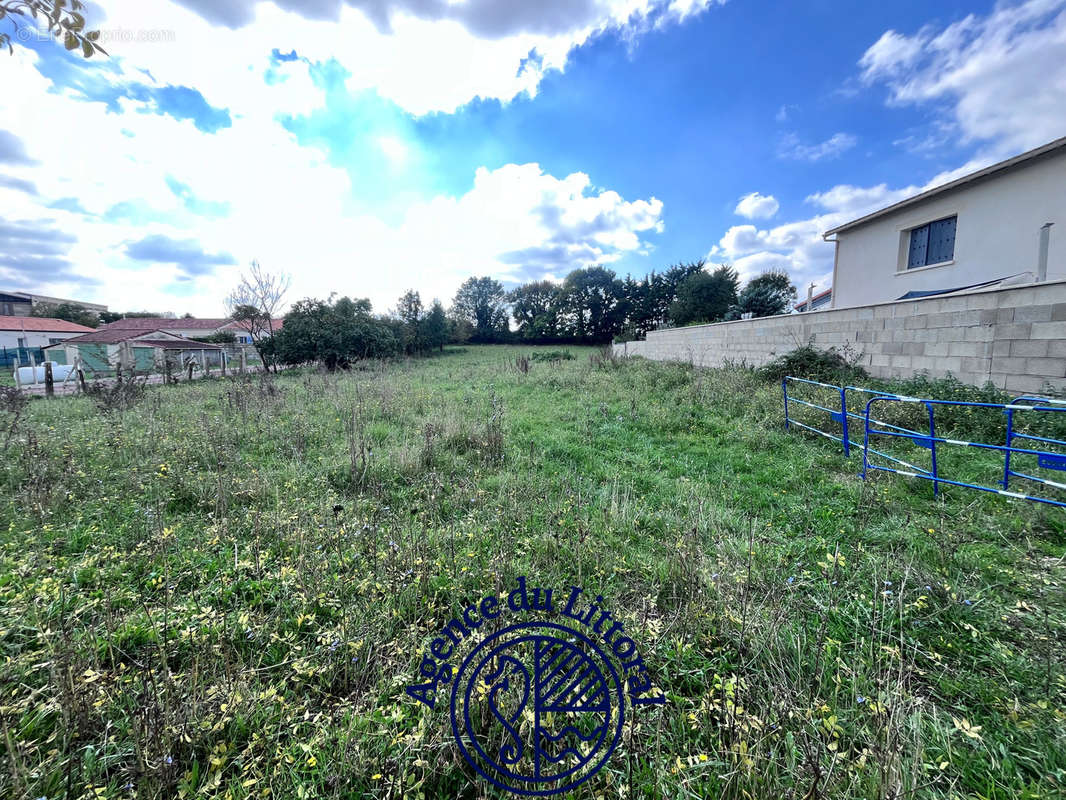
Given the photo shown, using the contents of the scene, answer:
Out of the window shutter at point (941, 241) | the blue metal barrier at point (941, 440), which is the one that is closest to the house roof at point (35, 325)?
the blue metal barrier at point (941, 440)

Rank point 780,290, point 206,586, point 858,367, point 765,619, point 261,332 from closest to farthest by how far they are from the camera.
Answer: point 765,619, point 206,586, point 858,367, point 261,332, point 780,290

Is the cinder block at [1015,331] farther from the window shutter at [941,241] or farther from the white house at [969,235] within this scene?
the window shutter at [941,241]

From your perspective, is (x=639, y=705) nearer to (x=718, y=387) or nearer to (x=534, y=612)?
(x=534, y=612)

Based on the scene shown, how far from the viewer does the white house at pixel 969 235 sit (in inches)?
337

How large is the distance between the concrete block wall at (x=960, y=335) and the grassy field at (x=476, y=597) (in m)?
3.23

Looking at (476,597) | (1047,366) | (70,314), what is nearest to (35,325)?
(70,314)

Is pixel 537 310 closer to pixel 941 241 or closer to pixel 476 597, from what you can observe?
pixel 941 241

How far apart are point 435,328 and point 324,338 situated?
12.6 meters

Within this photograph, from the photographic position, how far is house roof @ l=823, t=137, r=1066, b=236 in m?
8.37

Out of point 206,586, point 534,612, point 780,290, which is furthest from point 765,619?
point 780,290

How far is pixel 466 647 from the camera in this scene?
1.81 m

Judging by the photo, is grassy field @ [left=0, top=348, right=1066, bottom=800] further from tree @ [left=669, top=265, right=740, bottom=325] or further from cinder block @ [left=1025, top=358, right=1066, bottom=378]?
tree @ [left=669, top=265, right=740, bottom=325]

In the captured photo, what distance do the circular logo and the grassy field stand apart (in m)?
0.09

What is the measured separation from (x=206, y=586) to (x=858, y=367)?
989 cm
